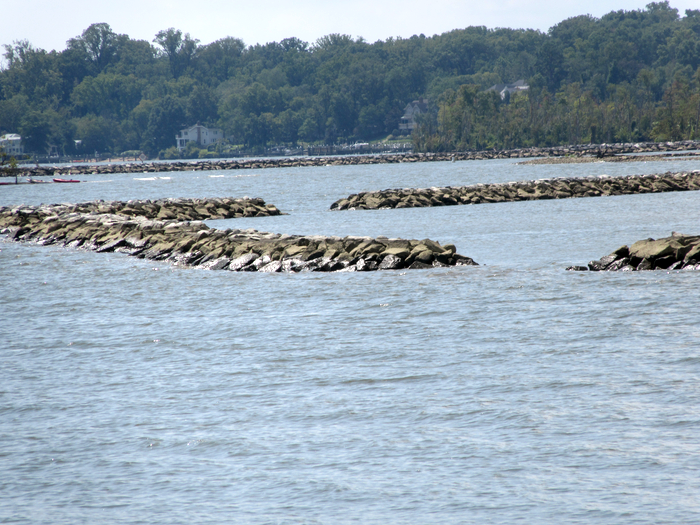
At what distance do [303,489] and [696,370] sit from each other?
5.74 metres

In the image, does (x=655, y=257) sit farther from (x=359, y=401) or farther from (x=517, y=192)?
(x=517, y=192)

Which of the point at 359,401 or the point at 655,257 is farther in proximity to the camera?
the point at 655,257

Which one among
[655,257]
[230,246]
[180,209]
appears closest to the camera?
[655,257]

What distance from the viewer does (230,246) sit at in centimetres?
2458

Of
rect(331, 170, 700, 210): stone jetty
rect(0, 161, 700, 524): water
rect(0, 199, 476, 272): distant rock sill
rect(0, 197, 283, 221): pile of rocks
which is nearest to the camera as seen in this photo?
rect(0, 161, 700, 524): water

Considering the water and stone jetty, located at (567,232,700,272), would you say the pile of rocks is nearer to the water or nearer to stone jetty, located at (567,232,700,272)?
the water

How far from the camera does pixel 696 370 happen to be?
34.2ft

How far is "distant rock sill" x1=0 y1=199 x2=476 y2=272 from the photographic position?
21.6 meters

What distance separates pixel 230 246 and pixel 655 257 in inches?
460

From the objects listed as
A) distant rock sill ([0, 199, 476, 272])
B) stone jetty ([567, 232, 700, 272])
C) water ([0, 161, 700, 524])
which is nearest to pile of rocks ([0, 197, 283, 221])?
distant rock sill ([0, 199, 476, 272])

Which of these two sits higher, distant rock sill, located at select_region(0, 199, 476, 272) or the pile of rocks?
the pile of rocks

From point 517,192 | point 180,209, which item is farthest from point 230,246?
point 517,192

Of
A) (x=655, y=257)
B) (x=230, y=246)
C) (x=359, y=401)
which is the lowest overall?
(x=359, y=401)

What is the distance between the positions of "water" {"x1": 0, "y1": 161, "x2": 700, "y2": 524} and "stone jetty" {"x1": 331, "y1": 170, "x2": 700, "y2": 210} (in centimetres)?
2592
